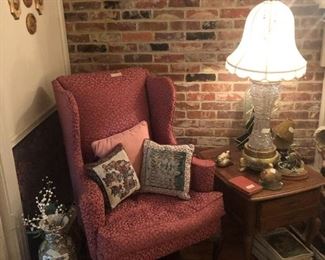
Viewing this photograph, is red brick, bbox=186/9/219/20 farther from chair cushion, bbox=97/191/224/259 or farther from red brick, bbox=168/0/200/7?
chair cushion, bbox=97/191/224/259

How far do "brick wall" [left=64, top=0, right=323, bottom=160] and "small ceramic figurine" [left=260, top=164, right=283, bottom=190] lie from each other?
28.7 inches

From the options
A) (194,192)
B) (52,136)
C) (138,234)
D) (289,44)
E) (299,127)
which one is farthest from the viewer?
(299,127)

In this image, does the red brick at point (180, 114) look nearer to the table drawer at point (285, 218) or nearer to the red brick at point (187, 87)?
the red brick at point (187, 87)

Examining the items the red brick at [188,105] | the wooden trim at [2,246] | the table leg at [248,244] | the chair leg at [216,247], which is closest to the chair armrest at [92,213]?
the wooden trim at [2,246]

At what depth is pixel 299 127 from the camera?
9.02 ft

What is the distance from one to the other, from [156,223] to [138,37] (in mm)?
1303

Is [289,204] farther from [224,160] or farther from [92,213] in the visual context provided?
[92,213]

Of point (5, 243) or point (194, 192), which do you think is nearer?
point (5, 243)

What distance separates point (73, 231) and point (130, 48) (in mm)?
1260

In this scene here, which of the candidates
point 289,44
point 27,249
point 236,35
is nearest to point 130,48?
point 236,35

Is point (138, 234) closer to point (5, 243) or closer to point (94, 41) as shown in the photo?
point (5, 243)

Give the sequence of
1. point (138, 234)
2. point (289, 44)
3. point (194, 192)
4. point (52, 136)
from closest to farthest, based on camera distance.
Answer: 1. point (138, 234)
2. point (289, 44)
3. point (194, 192)
4. point (52, 136)

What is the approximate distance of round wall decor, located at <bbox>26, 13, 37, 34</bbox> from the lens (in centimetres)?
218

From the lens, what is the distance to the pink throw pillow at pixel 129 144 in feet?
7.20
